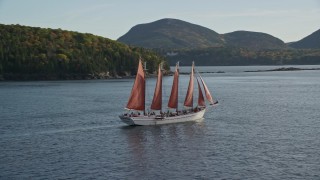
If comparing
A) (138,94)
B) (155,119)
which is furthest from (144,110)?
(138,94)

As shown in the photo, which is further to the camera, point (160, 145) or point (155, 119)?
point (155, 119)

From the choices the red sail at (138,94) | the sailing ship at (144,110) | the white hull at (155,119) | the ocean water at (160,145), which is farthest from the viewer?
the red sail at (138,94)

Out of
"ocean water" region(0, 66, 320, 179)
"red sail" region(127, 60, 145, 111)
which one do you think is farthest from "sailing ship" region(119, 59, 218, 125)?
"ocean water" region(0, 66, 320, 179)

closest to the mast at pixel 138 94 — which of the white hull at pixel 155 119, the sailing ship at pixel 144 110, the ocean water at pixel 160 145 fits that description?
the sailing ship at pixel 144 110

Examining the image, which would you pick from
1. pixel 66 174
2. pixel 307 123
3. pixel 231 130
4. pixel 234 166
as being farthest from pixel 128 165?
pixel 307 123

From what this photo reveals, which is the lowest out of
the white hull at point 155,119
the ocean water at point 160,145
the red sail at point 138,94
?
the ocean water at point 160,145

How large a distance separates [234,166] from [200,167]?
450cm

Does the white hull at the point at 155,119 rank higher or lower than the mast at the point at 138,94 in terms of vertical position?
lower

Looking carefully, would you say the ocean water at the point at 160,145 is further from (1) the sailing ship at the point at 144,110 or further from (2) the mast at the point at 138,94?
(2) the mast at the point at 138,94

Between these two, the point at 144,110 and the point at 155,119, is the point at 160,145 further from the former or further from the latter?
the point at 144,110

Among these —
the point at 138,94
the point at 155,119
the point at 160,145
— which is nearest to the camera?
the point at 160,145

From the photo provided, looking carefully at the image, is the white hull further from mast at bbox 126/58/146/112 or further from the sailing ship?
mast at bbox 126/58/146/112

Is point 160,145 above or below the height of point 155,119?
below

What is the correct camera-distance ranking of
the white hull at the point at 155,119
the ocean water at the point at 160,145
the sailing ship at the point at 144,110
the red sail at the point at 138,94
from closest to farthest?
the ocean water at the point at 160,145, the white hull at the point at 155,119, the sailing ship at the point at 144,110, the red sail at the point at 138,94
